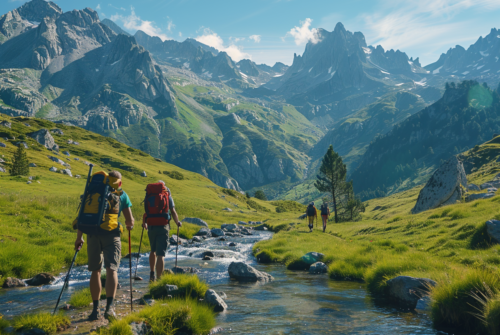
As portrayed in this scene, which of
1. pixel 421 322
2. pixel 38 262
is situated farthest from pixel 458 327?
pixel 38 262

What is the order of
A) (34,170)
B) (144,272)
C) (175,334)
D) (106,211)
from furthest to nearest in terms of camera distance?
1. (34,170)
2. (144,272)
3. (106,211)
4. (175,334)

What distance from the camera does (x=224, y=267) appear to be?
782 inches

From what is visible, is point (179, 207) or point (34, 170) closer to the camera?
point (179, 207)

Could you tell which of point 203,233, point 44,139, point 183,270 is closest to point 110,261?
point 183,270

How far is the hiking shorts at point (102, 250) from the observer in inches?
346

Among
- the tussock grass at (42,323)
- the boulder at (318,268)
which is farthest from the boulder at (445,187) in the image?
the tussock grass at (42,323)

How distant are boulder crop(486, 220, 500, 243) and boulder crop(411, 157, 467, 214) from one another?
92.8 feet

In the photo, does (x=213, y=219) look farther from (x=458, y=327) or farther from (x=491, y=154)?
(x=491, y=154)

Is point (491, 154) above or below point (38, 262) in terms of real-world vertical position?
above

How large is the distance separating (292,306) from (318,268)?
7.17 metres

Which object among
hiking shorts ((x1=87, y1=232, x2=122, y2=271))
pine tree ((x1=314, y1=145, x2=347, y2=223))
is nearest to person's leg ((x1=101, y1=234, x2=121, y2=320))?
hiking shorts ((x1=87, y1=232, x2=122, y2=271))

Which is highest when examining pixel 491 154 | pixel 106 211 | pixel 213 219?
pixel 491 154

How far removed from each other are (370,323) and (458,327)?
236cm

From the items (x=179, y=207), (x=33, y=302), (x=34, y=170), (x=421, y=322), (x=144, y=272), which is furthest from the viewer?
(x=34, y=170)
